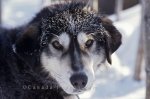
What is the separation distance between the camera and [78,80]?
360cm

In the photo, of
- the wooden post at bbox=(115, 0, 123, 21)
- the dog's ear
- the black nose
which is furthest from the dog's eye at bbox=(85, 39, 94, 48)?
the wooden post at bbox=(115, 0, 123, 21)

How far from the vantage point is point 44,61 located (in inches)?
154

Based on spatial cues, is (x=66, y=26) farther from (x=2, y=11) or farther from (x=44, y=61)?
(x=2, y=11)

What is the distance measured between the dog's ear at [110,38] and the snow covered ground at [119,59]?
2.07m

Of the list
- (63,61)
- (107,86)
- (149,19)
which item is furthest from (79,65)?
(107,86)

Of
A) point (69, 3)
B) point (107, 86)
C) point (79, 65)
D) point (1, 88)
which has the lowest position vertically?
point (107, 86)

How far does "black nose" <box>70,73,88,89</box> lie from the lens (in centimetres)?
360

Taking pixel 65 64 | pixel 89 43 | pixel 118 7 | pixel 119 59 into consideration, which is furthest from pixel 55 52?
pixel 118 7

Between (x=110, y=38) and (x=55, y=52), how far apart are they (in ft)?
1.75

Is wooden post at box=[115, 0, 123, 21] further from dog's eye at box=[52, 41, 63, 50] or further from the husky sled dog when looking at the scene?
dog's eye at box=[52, 41, 63, 50]

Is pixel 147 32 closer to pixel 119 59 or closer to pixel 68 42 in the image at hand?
pixel 68 42

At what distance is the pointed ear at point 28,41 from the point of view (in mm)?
3883

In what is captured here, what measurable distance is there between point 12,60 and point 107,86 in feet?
13.8

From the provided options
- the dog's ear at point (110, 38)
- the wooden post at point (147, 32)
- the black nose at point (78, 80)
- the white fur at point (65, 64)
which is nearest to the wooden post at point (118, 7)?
the wooden post at point (147, 32)
